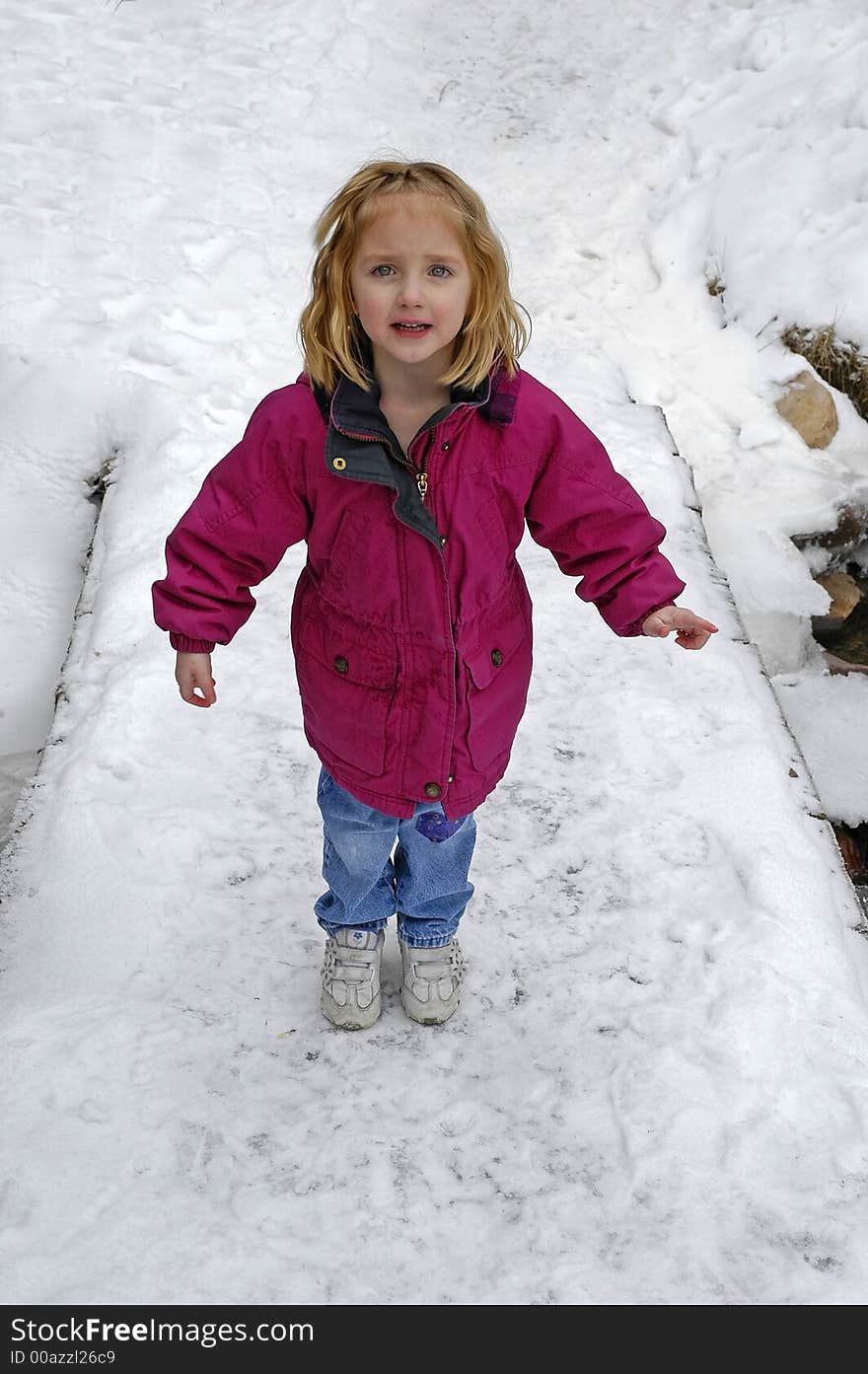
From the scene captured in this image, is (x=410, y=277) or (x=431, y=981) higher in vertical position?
(x=410, y=277)

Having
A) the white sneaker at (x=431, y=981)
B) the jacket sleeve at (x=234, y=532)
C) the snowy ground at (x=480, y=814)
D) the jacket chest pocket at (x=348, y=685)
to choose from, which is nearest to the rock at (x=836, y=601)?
the snowy ground at (x=480, y=814)

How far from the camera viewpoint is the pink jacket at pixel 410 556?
1.79 meters

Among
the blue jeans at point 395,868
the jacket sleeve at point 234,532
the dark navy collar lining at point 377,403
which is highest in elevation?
the dark navy collar lining at point 377,403

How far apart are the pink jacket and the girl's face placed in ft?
0.36

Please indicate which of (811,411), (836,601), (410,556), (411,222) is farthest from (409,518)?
(811,411)

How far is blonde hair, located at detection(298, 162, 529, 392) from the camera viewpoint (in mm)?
1676

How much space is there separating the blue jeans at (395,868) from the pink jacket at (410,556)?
3.8 inches

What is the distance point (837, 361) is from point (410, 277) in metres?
3.66

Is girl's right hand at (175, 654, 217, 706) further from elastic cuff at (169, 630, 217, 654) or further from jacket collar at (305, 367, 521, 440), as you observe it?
jacket collar at (305, 367, 521, 440)

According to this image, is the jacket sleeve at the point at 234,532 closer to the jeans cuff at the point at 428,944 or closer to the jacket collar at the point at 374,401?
the jacket collar at the point at 374,401

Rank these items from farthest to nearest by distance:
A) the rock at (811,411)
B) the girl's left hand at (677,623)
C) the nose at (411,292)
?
the rock at (811,411) < the girl's left hand at (677,623) < the nose at (411,292)

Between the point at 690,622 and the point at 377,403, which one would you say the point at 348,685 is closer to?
the point at 377,403

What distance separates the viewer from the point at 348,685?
6.41 ft

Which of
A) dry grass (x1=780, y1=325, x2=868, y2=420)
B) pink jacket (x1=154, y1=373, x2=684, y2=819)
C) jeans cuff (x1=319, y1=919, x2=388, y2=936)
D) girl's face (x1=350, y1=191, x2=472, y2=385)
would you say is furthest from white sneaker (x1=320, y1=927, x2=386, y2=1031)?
dry grass (x1=780, y1=325, x2=868, y2=420)
